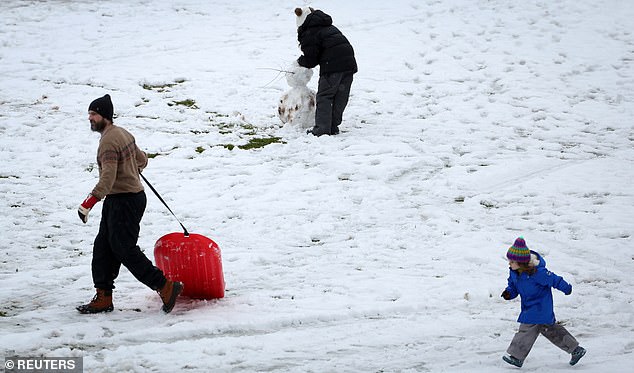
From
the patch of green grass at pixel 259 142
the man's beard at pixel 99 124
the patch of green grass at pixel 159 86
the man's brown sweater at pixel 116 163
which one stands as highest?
the man's beard at pixel 99 124

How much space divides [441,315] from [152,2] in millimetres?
15370

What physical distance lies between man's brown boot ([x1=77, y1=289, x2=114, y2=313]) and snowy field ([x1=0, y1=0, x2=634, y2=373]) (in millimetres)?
226

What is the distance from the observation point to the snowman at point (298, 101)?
1103 cm

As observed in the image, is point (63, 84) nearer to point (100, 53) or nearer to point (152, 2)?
point (100, 53)

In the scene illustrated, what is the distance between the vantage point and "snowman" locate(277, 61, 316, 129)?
11.0m

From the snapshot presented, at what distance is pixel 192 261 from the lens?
589 centimetres

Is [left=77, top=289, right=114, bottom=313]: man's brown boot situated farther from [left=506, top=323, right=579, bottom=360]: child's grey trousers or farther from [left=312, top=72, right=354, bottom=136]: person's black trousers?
[left=312, top=72, right=354, bottom=136]: person's black trousers

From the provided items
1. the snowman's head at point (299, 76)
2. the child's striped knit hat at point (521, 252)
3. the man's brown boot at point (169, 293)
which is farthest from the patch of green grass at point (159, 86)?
the child's striped knit hat at point (521, 252)

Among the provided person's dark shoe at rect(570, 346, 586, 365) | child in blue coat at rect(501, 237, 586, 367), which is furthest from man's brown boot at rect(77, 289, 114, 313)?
person's dark shoe at rect(570, 346, 586, 365)

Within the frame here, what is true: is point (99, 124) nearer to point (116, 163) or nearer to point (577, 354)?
point (116, 163)

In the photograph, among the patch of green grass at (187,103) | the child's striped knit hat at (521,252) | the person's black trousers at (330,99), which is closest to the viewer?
the child's striped knit hat at (521,252)

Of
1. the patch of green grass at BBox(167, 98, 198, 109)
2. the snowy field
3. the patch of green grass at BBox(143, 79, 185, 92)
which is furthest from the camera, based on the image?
the patch of green grass at BBox(143, 79, 185, 92)

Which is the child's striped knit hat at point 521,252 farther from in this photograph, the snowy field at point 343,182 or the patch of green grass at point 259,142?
the patch of green grass at point 259,142

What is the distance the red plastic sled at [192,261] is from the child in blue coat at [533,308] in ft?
8.23
